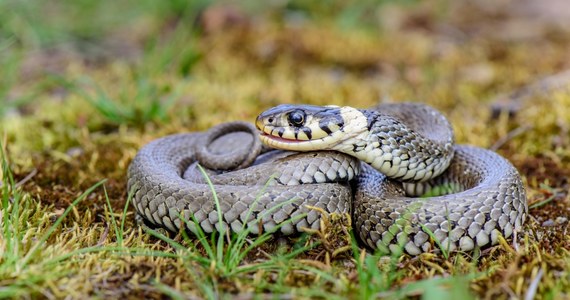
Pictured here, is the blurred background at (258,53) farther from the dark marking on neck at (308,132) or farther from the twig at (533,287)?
the twig at (533,287)

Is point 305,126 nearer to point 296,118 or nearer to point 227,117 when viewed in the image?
point 296,118

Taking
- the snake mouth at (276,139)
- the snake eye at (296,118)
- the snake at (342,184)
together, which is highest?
the snake eye at (296,118)

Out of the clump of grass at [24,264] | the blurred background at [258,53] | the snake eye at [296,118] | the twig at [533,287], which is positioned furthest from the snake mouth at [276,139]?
the blurred background at [258,53]

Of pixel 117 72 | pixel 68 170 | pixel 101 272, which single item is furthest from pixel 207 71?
pixel 101 272

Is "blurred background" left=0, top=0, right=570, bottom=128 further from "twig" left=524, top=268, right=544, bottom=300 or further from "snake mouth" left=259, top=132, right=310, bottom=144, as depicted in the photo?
"twig" left=524, top=268, right=544, bottom=300

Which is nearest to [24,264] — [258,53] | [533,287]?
[533,287]

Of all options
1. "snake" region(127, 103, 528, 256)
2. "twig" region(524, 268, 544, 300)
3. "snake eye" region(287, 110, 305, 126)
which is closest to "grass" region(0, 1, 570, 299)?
"twig" region(524, 268, 544, 300)

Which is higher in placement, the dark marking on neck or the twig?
the dark marking on neck
